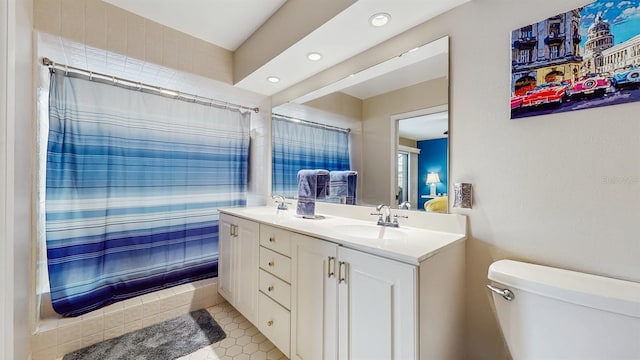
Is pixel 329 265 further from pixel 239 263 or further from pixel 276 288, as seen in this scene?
pixel 239 263

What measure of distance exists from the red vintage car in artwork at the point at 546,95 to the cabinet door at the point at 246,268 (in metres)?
1.53

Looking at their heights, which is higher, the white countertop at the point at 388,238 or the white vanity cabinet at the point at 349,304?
the white countertop at the point at 388,238

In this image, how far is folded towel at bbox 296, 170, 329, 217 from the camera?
1846mm

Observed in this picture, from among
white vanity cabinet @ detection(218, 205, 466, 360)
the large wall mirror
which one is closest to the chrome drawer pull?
white vanity cabinet @ detection(218, 205, 466, 360)

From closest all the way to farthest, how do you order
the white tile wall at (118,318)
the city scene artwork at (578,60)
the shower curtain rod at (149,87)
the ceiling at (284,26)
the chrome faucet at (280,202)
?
the city scene artwork at (578,60) < the ceiling at (284,26) < the white tile wall at (118,318) < the shower curtain rod at (149,87) < the chrome faucet at (280,202)

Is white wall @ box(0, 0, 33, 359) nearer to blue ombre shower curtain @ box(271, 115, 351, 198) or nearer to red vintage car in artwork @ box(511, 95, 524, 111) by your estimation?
blue ombre shower curtain @ box(271, 115, 351, 198)

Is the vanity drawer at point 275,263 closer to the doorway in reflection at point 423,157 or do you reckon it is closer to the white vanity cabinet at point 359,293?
the white vanity cabinet at point 359,293

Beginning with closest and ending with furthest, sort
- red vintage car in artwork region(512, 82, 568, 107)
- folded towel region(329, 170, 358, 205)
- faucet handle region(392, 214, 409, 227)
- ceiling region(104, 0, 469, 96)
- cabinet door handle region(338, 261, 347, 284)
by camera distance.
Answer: red vintage car in artwork region(512, 82, 568, 107), cabinet door handle region(338, 261, 347, 284), ceiling region(104, 0, 469, 96), faucet handle region(392, 214, 409, 227), folded towel region(329, 170, 358, 205)

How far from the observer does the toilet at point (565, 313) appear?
0.71 meters

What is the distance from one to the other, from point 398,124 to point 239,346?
174 centimetres

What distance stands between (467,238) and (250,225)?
1.28 m

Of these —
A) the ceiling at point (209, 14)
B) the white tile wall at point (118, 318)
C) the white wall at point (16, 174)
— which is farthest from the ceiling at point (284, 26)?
the white tile wall at point (118, 318)

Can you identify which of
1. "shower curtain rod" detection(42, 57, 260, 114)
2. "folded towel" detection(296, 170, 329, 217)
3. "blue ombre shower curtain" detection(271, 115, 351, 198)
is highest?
"shower curtain rod" detection(42, 57, 260, 114)

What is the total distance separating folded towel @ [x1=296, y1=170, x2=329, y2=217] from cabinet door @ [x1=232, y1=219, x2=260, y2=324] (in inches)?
15.7
